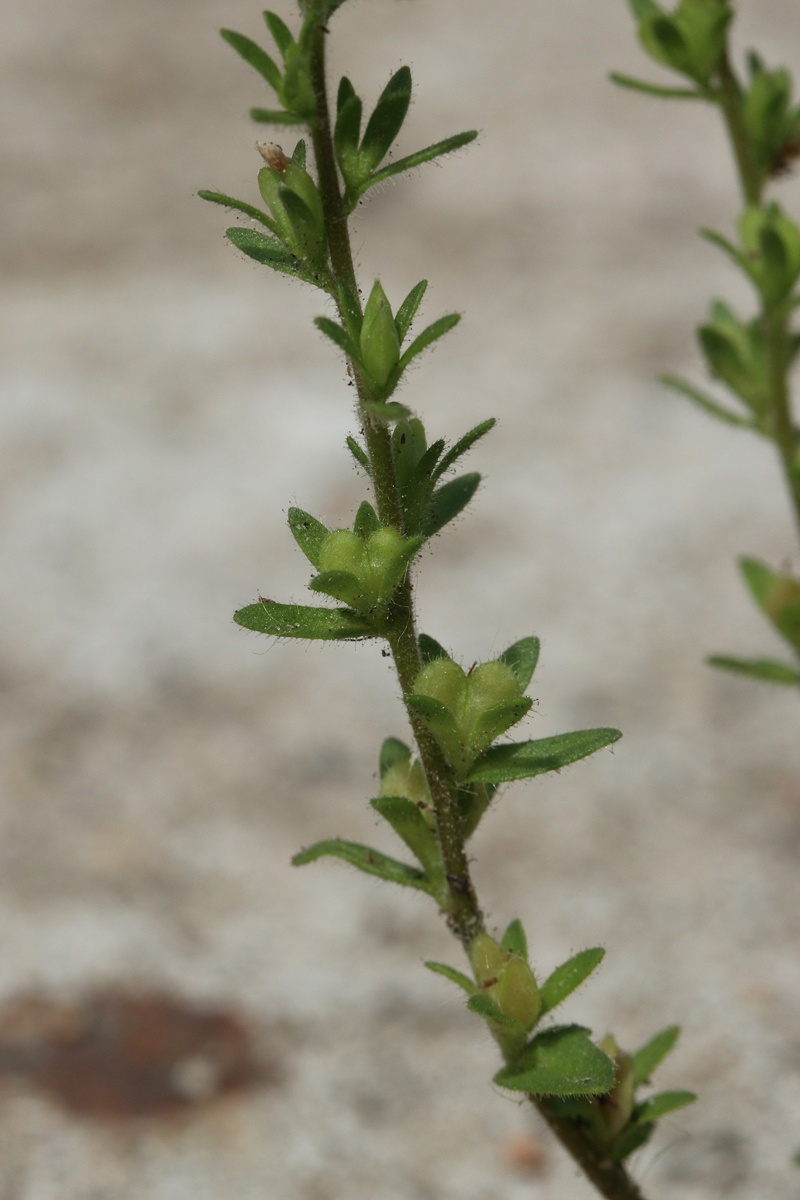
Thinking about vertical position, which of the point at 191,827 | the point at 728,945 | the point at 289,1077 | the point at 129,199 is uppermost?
the point at 129,199

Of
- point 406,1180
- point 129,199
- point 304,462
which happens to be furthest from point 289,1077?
point 129,199

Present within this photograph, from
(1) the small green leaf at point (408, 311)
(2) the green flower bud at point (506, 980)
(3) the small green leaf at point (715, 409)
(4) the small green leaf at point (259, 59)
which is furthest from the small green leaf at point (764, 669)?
(4) the small green leaf at point (259, 59)

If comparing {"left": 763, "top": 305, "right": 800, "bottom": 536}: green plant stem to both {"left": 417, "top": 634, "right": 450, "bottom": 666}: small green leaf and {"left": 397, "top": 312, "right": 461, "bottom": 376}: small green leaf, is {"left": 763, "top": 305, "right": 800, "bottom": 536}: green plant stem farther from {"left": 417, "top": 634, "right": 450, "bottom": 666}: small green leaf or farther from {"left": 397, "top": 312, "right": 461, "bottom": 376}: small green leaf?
{"left": 397, "top": 312, "right": 461, "bottom": 376}: small green leaf

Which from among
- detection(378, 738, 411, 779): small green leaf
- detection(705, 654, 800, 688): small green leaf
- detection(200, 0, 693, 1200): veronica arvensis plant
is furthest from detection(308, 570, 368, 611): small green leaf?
detection(705, 654, 800, 688): small green leaf

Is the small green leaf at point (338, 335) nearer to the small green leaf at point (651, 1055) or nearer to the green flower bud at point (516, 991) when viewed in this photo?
the green flower bud at point (516, 991)

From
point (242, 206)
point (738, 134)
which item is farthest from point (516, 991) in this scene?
point (738, 134)

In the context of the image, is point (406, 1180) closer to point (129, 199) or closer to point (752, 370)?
point (752, 370)

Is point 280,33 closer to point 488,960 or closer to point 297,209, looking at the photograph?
point 297,209
